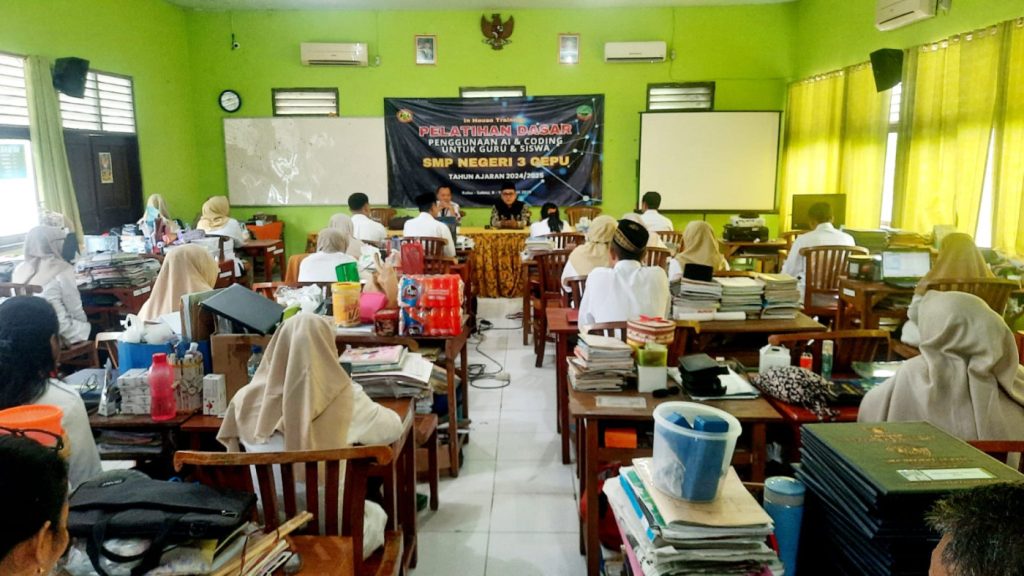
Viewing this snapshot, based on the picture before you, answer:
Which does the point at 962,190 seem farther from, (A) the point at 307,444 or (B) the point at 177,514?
(B) the point at 177,514

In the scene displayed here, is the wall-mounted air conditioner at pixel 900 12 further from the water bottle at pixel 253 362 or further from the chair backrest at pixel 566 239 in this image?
the water bottle at pixel 253 362

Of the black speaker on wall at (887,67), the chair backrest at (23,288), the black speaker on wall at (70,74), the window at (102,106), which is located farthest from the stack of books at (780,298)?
the window at (102,106)

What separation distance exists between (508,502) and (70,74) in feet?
18.7

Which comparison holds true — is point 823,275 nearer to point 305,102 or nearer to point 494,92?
point 494,92

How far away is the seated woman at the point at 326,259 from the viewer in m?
4.33

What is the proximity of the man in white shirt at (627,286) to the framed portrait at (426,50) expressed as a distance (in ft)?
18.7

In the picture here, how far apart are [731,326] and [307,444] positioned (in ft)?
7.16

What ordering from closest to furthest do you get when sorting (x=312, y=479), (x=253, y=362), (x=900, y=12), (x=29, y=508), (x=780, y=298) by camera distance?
(x=29, y=508)
(x=312, y=479)
(x=253, y=362)
(x=780, y=298)
(x=900, y=12)

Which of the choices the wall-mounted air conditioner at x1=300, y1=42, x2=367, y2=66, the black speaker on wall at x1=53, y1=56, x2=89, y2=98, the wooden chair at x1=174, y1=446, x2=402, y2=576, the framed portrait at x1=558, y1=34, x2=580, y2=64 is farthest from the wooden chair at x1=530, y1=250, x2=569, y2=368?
the black speaker on wall at x1=53, y1=56, x2=89, y2=98

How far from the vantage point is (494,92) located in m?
8.36

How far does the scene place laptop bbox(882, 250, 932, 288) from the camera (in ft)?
13.4

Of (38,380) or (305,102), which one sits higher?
(305,102)

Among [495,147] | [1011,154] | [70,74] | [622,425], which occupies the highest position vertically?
[70,74]

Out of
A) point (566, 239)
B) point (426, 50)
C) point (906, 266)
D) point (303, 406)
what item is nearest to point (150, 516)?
point (303, 406)
